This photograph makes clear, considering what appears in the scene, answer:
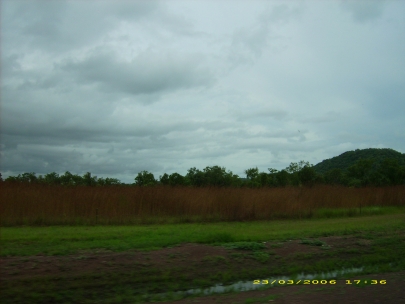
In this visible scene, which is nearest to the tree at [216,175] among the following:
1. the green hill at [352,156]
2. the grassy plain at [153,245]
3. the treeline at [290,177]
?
the treeline at [290,177]

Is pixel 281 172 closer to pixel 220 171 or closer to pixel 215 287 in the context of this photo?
pixel 220 171

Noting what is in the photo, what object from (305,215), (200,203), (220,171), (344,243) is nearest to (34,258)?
(344,243)

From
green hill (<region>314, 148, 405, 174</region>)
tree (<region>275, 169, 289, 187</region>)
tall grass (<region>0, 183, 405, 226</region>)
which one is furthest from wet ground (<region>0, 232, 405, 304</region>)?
green hill (<region>314, 148, 405, 174</region>)

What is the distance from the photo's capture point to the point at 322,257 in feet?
40.2

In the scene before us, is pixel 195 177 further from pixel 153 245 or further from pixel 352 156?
pixel 352 156

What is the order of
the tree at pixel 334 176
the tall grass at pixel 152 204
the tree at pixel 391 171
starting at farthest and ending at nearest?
the tree at pixel 334 176, the tree at pixel 391 171, the tall grass at pixel 152 204

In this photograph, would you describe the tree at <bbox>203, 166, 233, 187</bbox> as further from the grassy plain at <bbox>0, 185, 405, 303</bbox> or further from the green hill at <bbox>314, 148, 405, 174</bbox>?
the green hill at <bbox>314, 148, 405, 174</bbox>

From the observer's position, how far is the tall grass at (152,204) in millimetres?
19750

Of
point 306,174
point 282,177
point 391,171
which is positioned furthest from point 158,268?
point 391,171

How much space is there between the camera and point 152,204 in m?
23.2

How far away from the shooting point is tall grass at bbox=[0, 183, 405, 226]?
19750 mm

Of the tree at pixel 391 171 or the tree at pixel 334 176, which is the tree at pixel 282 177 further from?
the tree at pixel 391 171

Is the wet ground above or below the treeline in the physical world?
Answer: below

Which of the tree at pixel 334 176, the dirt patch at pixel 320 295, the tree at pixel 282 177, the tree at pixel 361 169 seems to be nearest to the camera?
the dirt patch at pixel 320 295
